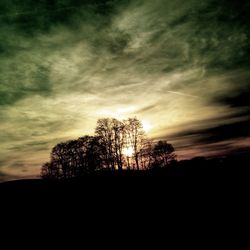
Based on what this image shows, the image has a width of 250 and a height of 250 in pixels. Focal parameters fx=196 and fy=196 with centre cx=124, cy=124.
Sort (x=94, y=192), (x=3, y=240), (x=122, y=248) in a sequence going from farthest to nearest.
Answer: (x=94, y=192) < (x=3, y=240) < (x=122, y=248)

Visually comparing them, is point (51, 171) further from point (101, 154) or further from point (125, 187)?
point (125, 187)

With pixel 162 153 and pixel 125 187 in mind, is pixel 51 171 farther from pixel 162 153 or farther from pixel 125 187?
pixel 125 187

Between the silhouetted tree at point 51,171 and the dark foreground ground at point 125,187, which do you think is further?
the silhouetted tree at point 51,171

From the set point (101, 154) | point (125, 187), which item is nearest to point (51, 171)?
point (101, 154)

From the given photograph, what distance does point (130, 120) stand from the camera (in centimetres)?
4238

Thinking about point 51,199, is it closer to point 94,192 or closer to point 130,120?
point 94,192

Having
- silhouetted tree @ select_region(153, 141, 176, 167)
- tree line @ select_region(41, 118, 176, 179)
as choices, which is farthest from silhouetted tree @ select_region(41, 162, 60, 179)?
silhouetted tree @ select_region(153, 141, 176, 167)

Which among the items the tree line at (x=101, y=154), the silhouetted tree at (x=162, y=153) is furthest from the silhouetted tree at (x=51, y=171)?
the silhouetted tree at (x=162, y=153)

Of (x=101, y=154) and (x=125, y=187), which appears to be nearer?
(x=125, y=187)

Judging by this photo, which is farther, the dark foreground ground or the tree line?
the tree line

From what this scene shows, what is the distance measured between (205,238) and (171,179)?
7424 millimetres

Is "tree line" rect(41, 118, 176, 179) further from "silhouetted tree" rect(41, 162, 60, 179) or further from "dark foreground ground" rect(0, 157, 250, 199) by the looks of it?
"dark foreground ground" rect(0, 157, 250, 199)

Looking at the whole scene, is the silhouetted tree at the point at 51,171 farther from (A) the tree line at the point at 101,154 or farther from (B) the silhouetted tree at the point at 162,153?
(B) the silhouetted tree at the point at 162,153

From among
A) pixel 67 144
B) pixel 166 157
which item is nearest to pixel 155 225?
pixel 67 144
